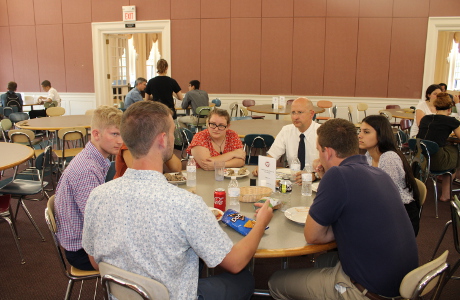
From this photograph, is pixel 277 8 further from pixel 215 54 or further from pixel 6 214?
pixel 6 214

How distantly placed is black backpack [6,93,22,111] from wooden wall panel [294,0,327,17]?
6.99 meters

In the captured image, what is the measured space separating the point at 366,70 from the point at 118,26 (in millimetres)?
6677

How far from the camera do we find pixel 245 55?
10562mm

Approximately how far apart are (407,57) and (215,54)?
4.75 metres

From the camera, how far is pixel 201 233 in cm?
150

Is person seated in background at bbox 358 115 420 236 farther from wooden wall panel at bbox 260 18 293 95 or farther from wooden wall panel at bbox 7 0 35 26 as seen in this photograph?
wooden wall panel at bbox 7 0 35 26

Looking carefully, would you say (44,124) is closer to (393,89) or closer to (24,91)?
(24,91)

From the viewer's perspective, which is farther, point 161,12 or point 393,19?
point 161,12

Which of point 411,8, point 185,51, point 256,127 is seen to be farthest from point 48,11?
point 411,8

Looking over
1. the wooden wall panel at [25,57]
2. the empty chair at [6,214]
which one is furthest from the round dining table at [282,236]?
the wooden wall panel at [25,57]

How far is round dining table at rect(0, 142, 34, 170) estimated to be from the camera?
143 inches

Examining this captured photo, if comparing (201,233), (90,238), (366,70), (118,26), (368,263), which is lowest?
(368,263)

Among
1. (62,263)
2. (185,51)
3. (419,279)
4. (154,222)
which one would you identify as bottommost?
(62,263)

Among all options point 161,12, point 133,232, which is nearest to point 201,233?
point 133,232
